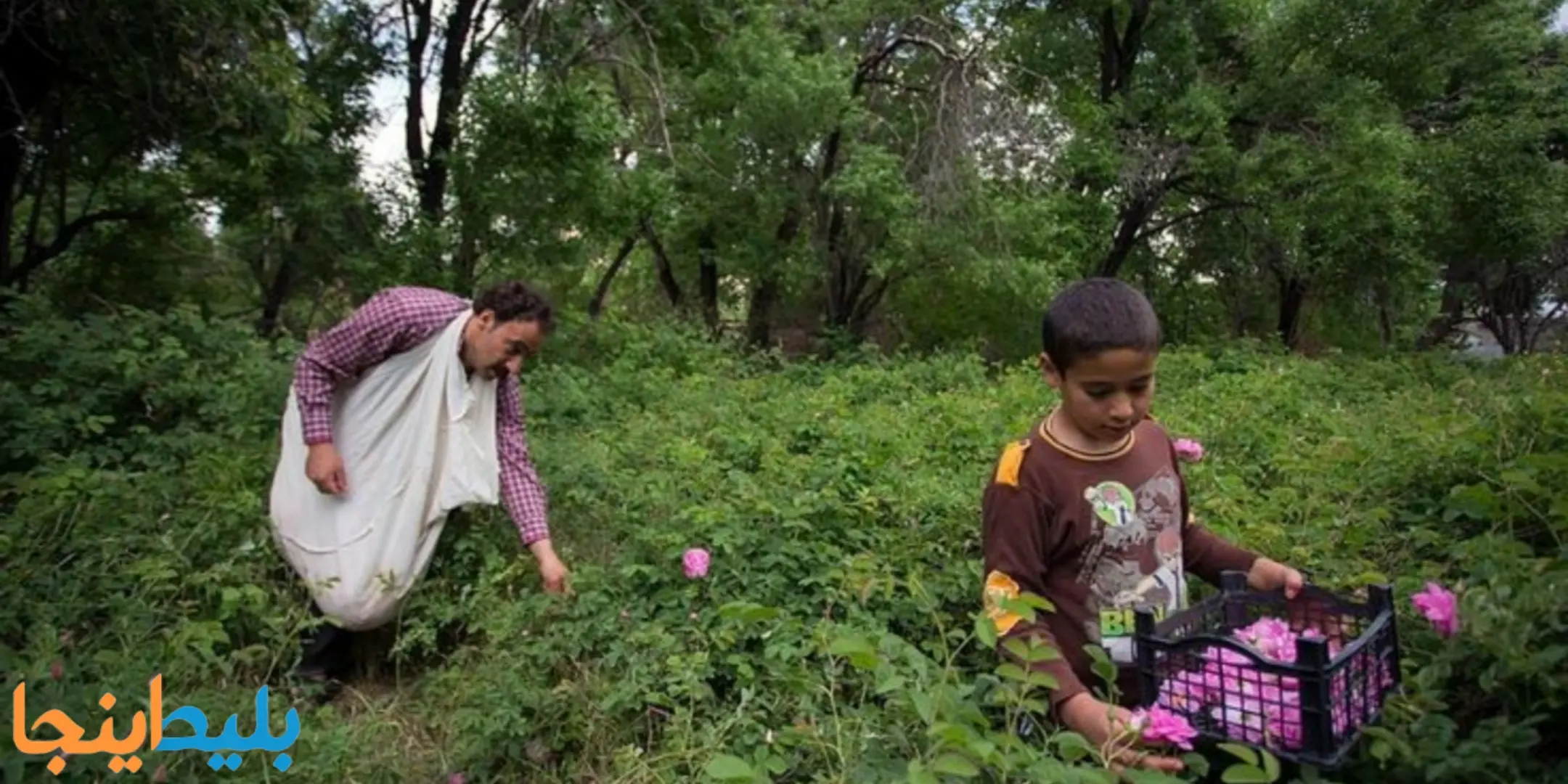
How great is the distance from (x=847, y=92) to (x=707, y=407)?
655 centimetres

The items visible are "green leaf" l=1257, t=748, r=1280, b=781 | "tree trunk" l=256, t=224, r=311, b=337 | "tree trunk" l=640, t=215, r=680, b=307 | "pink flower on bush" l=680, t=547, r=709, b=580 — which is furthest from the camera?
"tree trunk" l=640, t=215, r=680, b=307

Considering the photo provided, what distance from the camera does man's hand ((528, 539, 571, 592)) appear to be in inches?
119

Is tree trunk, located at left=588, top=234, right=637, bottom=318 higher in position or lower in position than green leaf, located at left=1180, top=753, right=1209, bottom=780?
higher

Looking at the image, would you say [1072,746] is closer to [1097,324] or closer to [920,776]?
[920,776]

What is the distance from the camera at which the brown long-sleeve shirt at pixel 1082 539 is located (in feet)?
5.73

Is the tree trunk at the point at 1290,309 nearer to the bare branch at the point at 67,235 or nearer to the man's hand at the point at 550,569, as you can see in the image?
the bare branch at the point at 67,235

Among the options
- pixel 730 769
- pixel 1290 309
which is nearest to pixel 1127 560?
pixel 730 769

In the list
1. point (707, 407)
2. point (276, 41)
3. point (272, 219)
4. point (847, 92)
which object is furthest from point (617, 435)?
point (847, 92)

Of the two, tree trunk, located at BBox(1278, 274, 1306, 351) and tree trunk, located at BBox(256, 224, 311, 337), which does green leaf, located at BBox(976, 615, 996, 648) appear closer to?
tree trunk, located at BBox(256, 224, 311, 337)

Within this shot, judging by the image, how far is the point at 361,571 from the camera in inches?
121

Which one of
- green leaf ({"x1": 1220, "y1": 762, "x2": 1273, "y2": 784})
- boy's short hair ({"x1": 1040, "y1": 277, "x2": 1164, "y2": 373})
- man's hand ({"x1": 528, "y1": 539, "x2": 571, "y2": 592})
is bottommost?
man's hand ({"x1": 528, "y1": 539, "x2": 571, "y2": 592})

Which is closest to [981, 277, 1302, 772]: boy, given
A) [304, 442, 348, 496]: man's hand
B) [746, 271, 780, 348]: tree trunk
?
[304, 442, 348, 496]: man's hand

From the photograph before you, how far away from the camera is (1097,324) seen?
1714mm

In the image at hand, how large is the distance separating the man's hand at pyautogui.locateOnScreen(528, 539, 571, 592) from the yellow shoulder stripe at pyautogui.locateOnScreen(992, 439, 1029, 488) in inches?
64.6
